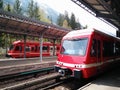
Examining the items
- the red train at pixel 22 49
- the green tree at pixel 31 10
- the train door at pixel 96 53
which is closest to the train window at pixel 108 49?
the train door at pixel 96 53

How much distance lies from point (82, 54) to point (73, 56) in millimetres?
569

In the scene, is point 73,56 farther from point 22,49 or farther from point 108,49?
point 22,49

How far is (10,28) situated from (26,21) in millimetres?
1885

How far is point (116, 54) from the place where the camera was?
16906 mm

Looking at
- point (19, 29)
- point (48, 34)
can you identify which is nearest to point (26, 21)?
point (19, 29)

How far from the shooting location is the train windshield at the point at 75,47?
1115cm

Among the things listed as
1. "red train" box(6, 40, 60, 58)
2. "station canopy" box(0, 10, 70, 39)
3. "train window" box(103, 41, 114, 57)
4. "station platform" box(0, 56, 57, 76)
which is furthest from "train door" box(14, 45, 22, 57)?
"train window" box(103, 41, 114, 57)

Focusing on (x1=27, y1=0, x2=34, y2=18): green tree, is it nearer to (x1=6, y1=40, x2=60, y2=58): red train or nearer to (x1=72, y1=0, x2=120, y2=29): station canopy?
(x1=6, y1=40, x2=60, y2=58): red train

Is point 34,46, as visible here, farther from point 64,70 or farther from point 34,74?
point 64,70

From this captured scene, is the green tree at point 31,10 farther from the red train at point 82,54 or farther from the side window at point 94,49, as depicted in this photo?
the side window at point 94,49

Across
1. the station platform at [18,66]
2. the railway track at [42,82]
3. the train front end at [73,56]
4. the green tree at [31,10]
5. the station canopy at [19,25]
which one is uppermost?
the green tree at [31,10]

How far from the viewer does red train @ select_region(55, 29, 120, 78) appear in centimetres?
1068

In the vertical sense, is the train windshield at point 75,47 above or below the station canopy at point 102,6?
below

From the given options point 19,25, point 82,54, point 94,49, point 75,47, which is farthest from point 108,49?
point 19,25
